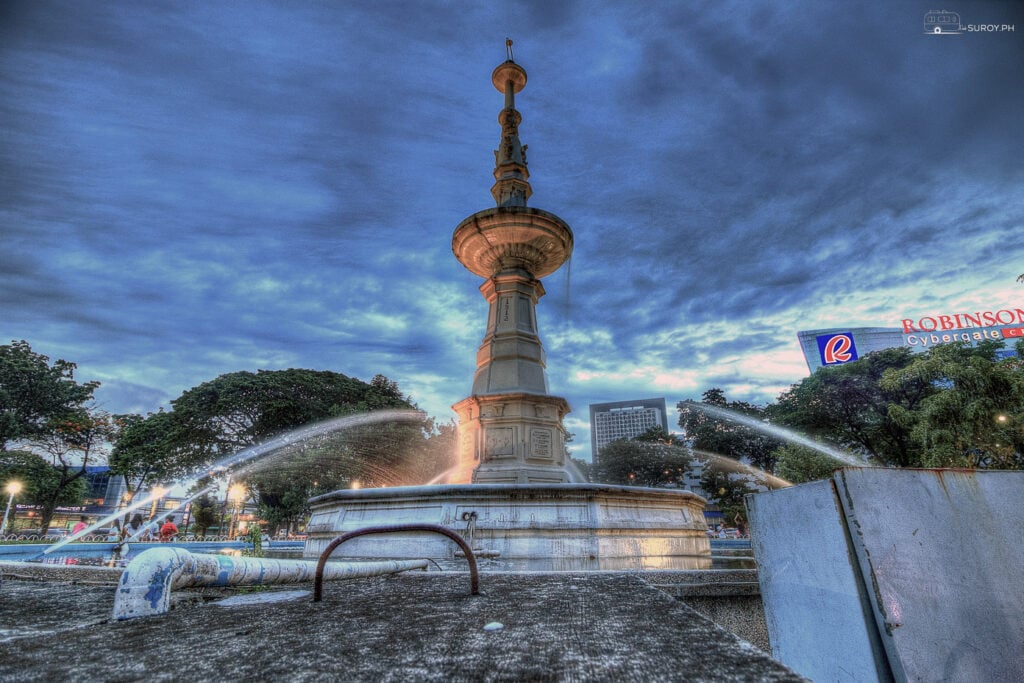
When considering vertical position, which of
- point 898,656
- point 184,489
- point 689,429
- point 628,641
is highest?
point 689,429

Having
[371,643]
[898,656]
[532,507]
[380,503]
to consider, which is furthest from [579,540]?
[371,643]

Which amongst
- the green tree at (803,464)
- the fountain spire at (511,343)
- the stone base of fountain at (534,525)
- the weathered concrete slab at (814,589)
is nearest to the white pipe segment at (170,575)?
the weathered concrete slab at (814,589)

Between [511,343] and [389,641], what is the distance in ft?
29.8

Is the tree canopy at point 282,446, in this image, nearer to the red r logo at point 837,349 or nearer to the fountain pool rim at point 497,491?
the fountain pool rim at point 497,491

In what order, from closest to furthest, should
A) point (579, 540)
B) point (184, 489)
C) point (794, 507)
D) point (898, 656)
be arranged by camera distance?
point (898, 656), point (794, 507), point (579, 540), point (184, 489)

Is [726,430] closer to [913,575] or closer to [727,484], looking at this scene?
[727,484]

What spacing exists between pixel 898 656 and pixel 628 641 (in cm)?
108

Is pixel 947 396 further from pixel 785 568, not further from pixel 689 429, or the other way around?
pixel 689 429

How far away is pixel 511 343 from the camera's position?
34.8ft

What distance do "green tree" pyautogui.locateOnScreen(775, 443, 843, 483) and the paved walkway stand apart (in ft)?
76.4

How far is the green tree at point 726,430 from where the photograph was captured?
1291 inches

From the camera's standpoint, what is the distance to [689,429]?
36.5m

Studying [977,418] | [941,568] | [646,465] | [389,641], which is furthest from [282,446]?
[977,418]

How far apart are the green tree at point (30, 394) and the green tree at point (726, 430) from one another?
133 ft
